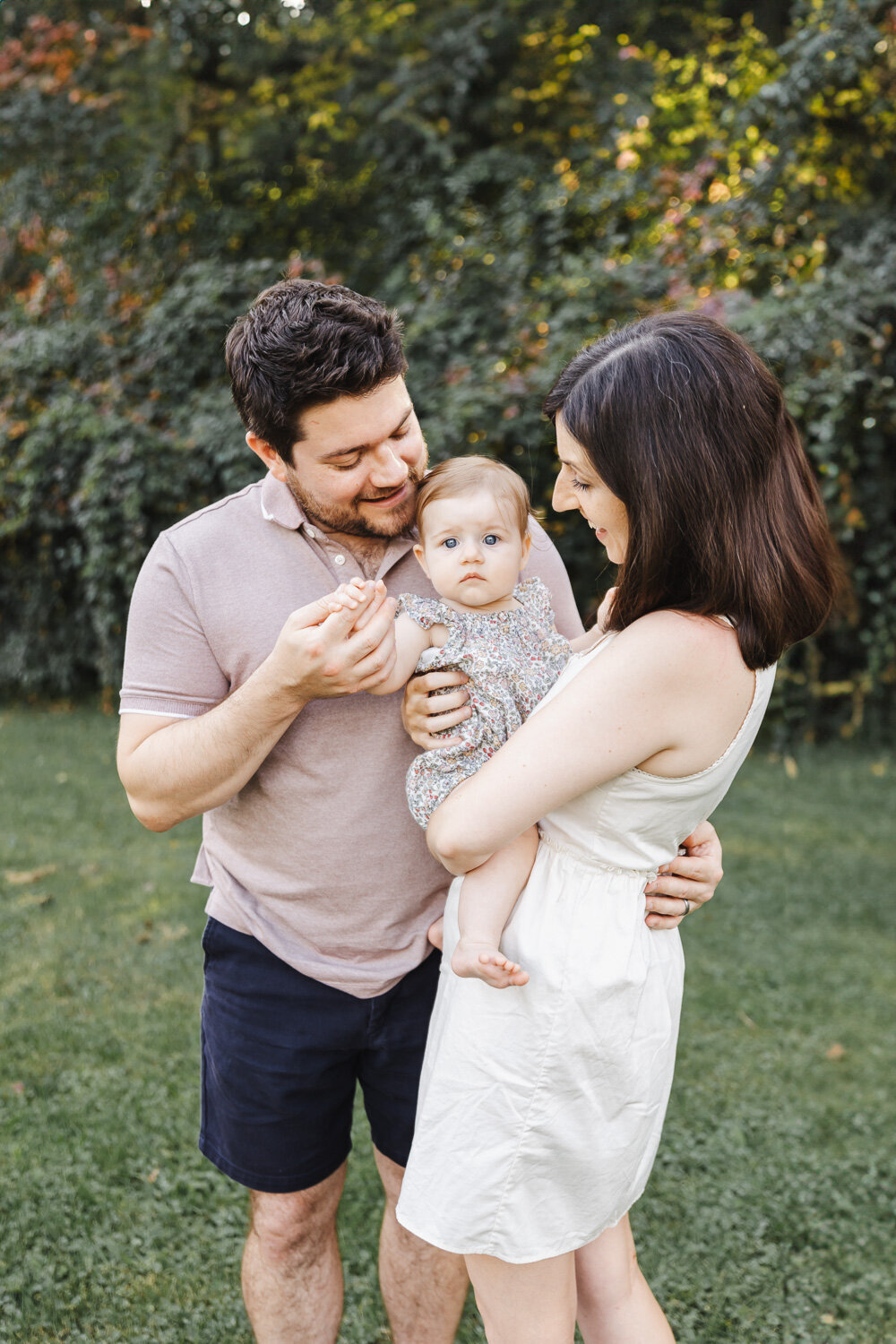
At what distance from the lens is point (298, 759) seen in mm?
1862

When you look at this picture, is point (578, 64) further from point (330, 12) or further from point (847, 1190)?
point (847, 1190)

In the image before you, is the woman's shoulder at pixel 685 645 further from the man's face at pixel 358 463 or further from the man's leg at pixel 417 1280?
the man's leg at pixel 417 1280

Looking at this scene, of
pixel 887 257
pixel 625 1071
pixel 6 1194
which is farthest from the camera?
pixel 887 257

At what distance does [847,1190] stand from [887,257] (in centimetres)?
468

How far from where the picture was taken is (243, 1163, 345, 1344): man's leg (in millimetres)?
2076

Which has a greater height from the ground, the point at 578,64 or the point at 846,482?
the point at 578,64

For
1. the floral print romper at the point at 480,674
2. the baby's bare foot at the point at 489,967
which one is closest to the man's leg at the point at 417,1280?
the baby's bare foot at the point at 489,967

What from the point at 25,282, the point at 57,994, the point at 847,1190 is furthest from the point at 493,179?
the point at 847,1190

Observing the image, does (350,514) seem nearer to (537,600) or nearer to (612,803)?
(537,600)

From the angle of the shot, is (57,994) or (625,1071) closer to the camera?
(625,1071)

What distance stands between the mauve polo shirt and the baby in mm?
80

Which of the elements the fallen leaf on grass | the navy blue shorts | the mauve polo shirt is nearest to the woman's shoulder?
the mauve polo shirt

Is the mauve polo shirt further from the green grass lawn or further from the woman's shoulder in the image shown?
the green grass lawn

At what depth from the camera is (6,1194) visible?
9.92 ft
